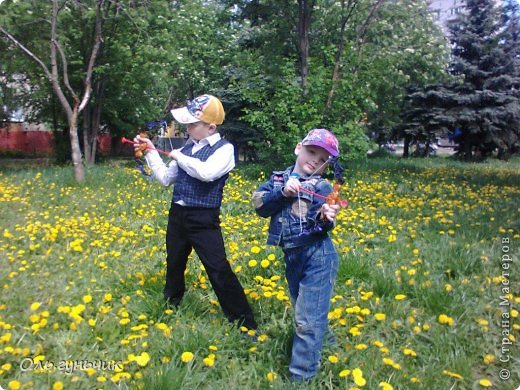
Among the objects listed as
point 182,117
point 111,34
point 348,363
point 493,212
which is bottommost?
point 348,363

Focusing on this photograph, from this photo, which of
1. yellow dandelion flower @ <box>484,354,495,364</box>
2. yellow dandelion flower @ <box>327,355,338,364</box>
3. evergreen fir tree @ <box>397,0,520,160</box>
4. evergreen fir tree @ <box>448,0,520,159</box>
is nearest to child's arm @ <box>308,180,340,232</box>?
yellow dandelion flower @ <box>327,355,338,364</box>

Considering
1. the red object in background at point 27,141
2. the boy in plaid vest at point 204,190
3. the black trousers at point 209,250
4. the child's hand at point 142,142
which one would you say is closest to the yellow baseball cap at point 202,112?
the boy in plaid vest at point 204,190

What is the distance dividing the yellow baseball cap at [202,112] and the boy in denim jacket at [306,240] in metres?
0.60

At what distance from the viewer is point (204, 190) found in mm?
2910

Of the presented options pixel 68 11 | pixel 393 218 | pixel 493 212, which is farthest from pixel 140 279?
pixel 68 11

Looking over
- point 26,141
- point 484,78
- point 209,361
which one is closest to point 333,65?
point 209,361

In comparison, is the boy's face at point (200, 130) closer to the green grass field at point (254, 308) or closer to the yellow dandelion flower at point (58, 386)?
the green grass field at point (254, 308)

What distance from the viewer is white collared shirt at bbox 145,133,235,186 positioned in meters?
2.76

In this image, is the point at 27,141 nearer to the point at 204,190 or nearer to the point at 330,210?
the point at 204,190

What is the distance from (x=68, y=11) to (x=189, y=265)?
8.29m

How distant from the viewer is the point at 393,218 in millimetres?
5855

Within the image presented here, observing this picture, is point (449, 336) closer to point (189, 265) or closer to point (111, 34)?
point (189, 265)

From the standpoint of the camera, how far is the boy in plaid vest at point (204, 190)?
2863 mm

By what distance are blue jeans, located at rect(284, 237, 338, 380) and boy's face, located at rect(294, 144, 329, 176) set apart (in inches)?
15.9
